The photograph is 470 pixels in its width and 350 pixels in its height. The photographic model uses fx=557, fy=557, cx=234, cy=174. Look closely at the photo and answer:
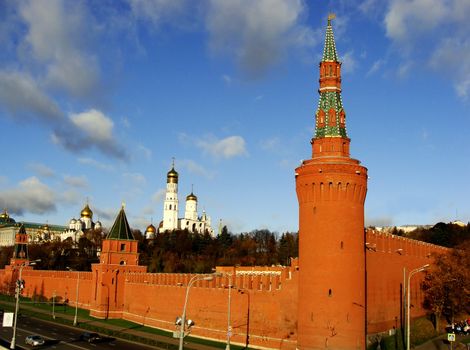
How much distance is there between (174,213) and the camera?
163 metres

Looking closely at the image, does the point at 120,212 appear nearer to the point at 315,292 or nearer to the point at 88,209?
the point at 315,292

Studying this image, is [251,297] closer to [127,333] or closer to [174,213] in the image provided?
[127,333]

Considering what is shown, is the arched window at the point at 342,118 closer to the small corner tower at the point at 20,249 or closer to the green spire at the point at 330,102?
the green spire at the point at 330,102

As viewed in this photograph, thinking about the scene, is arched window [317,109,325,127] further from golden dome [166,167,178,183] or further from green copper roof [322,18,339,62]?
golden dome [166,167,178,183]

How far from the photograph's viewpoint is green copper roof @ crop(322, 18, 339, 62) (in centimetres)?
4418

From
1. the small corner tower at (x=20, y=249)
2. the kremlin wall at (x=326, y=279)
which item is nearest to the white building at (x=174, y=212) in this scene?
the small corner tower at (x=20, y=249)

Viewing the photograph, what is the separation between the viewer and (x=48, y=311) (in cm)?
7681

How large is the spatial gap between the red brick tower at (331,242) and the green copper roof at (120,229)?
1484 inches

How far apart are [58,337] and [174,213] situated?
110829 millimetres

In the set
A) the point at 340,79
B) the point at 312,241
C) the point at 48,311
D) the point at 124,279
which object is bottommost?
the point at 48,311

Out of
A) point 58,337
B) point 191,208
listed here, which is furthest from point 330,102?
point 191,208

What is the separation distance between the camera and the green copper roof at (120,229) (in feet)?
241

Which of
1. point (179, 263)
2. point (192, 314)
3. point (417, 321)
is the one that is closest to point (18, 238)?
point (179, 263)

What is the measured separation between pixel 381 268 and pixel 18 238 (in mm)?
84774
